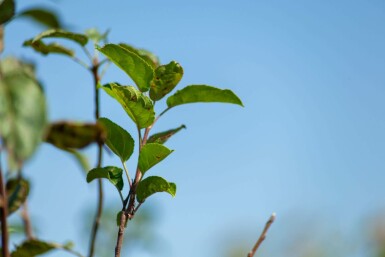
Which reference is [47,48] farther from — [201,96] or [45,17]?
[45,17]

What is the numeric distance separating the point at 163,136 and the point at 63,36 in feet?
1.72

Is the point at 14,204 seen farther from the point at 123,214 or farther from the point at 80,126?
the point at 80,126

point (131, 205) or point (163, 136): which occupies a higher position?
→ point (163, 136)

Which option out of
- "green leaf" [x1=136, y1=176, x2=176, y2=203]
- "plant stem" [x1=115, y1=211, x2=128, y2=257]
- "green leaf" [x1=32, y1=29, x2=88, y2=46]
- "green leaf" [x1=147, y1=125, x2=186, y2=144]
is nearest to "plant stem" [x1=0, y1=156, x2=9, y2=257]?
"plant stem" [x1=115, y1=211, x2=128, y2=257]

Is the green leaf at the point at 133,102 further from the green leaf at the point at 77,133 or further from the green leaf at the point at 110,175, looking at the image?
the green leaf at the point at 77,133

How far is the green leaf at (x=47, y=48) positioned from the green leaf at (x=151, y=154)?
48 cm

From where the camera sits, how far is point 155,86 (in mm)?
1642

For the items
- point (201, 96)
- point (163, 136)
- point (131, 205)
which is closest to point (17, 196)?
point (131, 205)

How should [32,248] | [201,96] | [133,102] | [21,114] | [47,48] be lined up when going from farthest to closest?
[47,48]
[201,96]
[133,102]
[32,248]
[21,114]

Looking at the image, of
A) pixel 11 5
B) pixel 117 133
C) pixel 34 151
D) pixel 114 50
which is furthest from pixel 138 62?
pixel 34 151

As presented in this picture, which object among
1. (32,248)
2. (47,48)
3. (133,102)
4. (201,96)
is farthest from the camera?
(47,48)

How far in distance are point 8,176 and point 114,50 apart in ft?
1.34

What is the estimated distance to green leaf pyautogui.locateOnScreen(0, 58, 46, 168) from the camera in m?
0.77

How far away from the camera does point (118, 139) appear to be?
1571 mm
